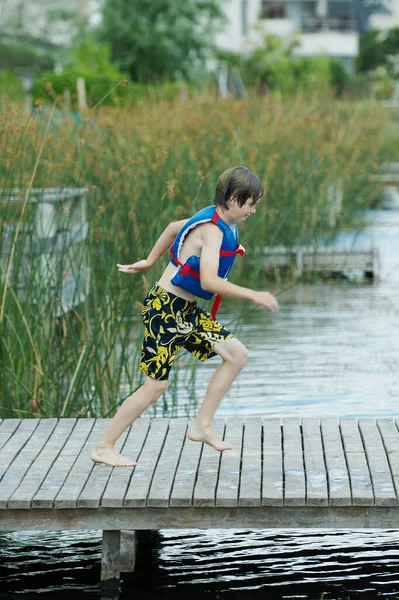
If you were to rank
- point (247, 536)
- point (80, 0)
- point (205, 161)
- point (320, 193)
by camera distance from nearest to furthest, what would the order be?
point (247, 536), point (205, 161), point (320, 193), point (80, 0)

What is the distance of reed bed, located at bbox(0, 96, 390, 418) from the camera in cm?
576

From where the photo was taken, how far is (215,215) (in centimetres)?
446

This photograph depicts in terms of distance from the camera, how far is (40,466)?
4797mm

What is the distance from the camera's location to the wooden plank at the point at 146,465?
431cm

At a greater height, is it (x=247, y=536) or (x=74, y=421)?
(x=74, y=421)

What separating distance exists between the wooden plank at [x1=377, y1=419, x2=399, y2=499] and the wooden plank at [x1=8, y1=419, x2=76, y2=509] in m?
1.25

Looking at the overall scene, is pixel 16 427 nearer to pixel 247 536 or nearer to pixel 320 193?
pixel 247 536

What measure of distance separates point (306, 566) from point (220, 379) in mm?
789

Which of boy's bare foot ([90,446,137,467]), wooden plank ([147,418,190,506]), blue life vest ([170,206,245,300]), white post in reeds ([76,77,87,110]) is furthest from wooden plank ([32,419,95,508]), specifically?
white post in reeds ([76,77,87,110])

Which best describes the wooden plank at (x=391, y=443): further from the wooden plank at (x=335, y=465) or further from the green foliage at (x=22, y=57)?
the green foliage at (x=22, y=57)

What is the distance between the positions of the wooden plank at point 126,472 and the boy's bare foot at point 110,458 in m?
0.04

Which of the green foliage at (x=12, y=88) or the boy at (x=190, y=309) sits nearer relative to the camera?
the boy at (x=190, y=309)

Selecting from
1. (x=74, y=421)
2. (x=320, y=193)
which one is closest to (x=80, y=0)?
(x=320, y=193)

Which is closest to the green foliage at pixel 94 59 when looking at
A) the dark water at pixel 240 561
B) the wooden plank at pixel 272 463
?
the dark water at pixel 240 561
